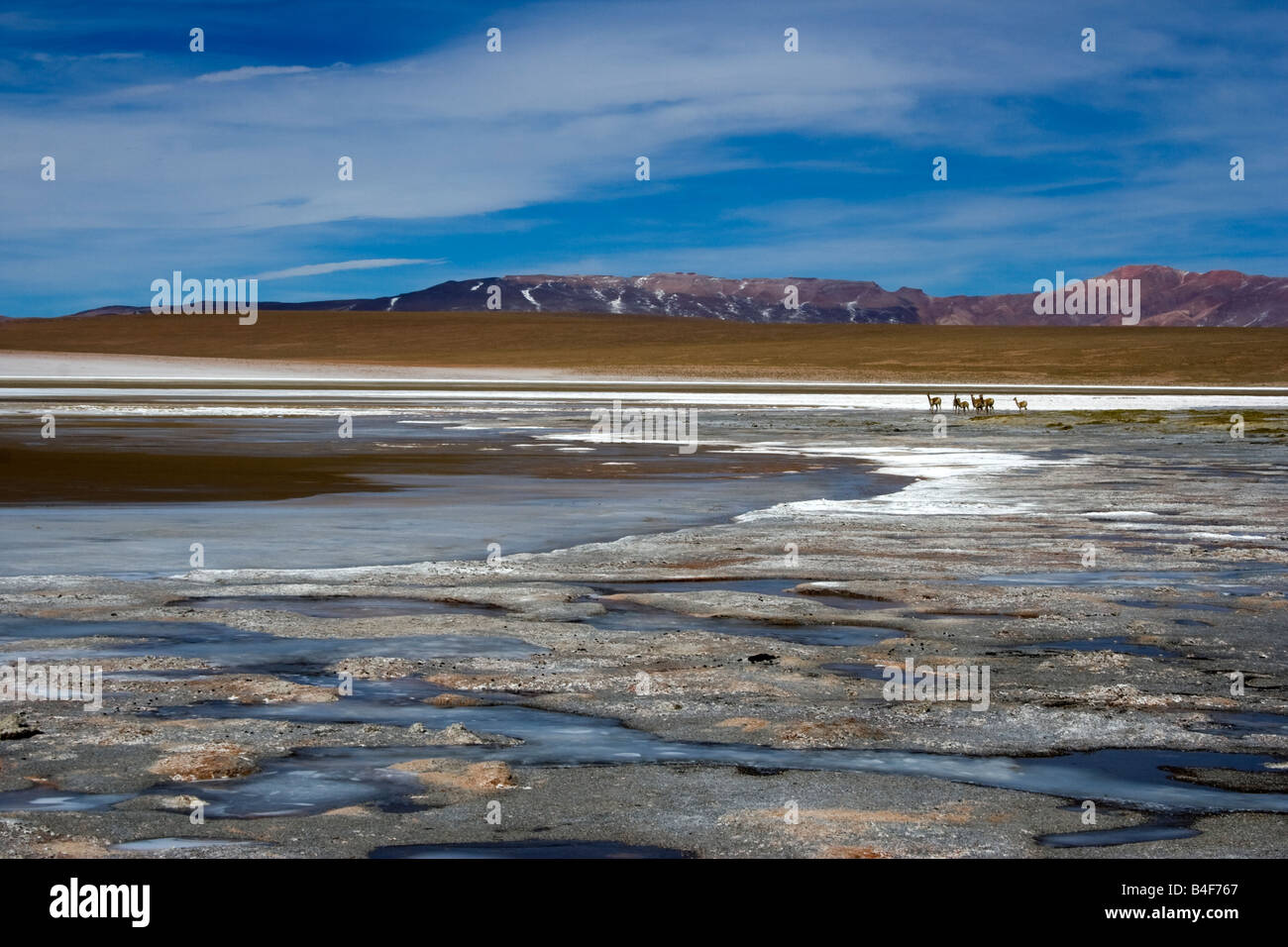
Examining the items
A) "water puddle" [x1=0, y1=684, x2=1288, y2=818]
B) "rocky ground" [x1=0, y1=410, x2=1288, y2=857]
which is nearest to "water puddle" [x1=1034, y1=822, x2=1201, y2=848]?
"rocky ground" [x1=0, y1=410, x2=1288, y2=857]

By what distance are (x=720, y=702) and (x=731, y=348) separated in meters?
148

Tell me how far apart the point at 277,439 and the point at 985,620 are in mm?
26649

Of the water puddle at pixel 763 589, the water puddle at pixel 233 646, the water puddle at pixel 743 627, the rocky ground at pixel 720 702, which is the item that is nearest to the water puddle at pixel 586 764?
the rocky ground at pixel 720 702

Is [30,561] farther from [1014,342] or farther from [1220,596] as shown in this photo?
[1014,342]

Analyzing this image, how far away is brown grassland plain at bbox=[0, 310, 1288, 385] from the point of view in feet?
394

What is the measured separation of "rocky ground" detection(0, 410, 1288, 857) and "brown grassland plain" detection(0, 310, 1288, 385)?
98.4 metres

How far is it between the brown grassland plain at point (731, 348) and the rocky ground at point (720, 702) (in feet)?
323

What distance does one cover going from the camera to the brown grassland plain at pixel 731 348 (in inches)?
4727

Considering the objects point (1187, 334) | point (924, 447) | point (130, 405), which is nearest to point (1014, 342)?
point (1187, 334)

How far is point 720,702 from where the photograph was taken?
331 inches

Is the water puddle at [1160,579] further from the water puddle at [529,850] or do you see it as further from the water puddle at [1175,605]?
the water puddle at [529,850]

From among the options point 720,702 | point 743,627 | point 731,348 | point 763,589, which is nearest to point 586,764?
point 720,702

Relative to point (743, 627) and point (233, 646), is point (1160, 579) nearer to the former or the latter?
point (743, 627)

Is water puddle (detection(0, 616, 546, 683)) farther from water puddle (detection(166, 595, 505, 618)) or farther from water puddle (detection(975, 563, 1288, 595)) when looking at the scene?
water puddle (detection(975, 563, 1288, 595))
